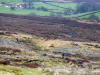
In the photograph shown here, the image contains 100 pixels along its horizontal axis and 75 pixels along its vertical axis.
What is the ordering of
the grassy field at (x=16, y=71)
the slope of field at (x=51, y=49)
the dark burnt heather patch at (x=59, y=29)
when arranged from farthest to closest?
the dark burnt heather patch at (x=59, y=29) < the slope of field at (x=51, y=49) < the grassy field at (x=16, y=71)

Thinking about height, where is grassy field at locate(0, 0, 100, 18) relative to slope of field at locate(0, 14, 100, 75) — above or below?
above

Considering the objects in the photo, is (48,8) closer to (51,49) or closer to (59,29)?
(59,29)

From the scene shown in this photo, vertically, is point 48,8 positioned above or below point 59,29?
above

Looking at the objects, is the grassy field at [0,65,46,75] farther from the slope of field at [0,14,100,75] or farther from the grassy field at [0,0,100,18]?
the grassy field at [0,0,100,18]

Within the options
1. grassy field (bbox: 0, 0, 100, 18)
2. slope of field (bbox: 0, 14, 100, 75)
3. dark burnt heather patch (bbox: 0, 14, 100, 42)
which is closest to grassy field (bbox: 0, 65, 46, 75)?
slope of field (bbox: 0, 14, 100, 75)

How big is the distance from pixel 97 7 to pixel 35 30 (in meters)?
48.5

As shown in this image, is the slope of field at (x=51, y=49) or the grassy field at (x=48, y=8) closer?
the slope of field at (x=51, y=49)

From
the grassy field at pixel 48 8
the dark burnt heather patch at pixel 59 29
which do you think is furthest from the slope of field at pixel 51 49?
the grassy field at pixel 48 8

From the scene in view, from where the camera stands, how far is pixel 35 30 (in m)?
47.3

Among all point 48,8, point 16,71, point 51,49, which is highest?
point 48,8

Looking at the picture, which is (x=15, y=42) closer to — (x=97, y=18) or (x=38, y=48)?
(x=38, y=48)

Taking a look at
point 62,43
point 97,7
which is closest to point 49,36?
point 62,43

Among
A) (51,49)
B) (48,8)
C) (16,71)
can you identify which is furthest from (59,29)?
(48,8)

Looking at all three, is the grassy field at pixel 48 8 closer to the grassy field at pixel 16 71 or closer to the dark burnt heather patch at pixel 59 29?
the dark burnt heather patch at pixel 59 29
